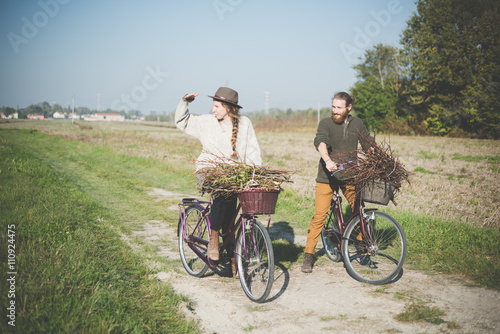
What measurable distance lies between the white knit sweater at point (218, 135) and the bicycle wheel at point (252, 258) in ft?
2.55

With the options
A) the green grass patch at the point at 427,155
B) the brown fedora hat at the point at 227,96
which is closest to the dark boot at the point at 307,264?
the brown fedora hat at the point at 227,96

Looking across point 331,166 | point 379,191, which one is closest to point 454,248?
point 379,191

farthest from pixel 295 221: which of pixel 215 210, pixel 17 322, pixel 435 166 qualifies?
pixel 435 166

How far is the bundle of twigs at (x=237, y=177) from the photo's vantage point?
400 centimetres

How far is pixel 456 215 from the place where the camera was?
26.7 ft

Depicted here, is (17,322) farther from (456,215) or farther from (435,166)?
(435,166)

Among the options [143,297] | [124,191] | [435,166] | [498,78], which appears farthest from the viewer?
[498,78]

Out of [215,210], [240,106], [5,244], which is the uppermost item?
[240,106]

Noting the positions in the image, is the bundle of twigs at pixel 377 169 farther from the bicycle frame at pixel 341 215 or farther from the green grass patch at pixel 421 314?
the green grass patch at pixel 421 314

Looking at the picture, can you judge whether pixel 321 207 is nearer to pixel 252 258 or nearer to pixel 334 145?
pixel 334 145

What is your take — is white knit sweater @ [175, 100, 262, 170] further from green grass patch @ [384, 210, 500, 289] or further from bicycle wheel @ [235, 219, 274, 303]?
green grass patch @ [384, 210, 500, 289]

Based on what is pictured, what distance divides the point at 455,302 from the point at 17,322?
4.16 metres

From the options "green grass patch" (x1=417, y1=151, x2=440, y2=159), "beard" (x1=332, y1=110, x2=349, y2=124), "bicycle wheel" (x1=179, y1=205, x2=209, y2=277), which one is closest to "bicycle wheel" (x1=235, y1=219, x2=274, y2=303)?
"bicycle wheel" (x1=179, y1=205, x2=209, y2=277)

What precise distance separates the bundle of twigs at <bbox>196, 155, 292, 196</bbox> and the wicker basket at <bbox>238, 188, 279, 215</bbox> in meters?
0.07
